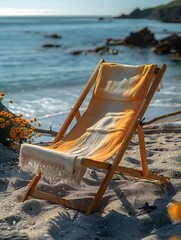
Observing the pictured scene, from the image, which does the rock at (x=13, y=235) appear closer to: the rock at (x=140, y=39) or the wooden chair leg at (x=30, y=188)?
the wooden chair leg at (x=30, y=188)

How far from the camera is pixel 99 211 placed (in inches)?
141

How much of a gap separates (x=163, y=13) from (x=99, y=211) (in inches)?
4423

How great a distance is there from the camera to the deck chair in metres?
3.57

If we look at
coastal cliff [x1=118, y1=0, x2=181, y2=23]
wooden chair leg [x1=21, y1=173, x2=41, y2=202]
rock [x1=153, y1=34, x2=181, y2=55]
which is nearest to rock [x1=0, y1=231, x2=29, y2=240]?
wooden chair leg [x1=21, y1=173, x2=41, y2=202]

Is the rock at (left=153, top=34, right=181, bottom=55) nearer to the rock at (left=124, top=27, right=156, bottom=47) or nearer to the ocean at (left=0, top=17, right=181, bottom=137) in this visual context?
the ocean at (left=0, top=17, right=181, bottom=137)

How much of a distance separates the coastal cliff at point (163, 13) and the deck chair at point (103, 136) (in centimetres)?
9426

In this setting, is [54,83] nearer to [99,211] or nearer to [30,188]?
[30,188]

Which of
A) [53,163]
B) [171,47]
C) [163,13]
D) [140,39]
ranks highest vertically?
[53,163]

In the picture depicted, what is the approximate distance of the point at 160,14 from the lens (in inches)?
4564

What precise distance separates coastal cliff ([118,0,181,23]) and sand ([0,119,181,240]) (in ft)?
310

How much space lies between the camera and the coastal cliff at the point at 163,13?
98.2 meters

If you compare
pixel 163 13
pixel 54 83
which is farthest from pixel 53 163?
pixel 163 13

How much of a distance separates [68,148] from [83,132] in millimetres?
295

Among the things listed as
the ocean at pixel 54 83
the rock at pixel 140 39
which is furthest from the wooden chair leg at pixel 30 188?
the rock at pixel 140 39
